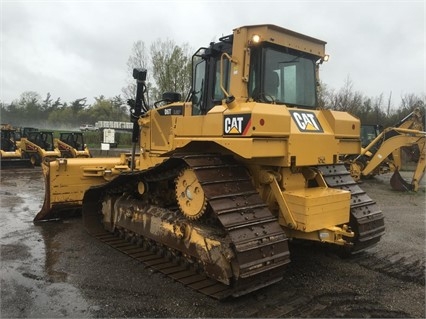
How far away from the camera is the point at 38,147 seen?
822 inches

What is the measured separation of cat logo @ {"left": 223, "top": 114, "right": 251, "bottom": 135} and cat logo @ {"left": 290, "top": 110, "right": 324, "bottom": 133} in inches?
30.4

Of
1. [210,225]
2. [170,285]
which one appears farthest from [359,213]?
[170,285]

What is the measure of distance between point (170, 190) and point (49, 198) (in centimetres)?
303

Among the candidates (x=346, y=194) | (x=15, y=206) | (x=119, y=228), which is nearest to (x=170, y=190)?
(x=119, y=228)

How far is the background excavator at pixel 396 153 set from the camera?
516 inches

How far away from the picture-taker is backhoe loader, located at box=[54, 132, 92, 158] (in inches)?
834

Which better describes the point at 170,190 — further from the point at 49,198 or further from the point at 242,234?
the point at 49,198

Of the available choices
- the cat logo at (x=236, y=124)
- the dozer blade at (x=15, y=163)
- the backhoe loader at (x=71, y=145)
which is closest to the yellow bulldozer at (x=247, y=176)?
the cat logo at (x=236, y=124)

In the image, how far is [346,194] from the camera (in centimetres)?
473

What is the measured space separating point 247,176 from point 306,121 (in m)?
0.98

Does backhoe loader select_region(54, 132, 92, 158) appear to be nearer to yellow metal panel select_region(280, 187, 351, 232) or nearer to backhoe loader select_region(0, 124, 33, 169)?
backhoe loader select_region(0, 124, 33, 169)

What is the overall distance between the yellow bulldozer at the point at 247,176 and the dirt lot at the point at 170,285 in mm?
242

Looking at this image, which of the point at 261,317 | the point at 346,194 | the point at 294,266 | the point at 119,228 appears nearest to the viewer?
the point at 261,317

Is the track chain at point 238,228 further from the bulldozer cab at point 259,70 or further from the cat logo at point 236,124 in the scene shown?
the bulldozer cab at point 259,70
